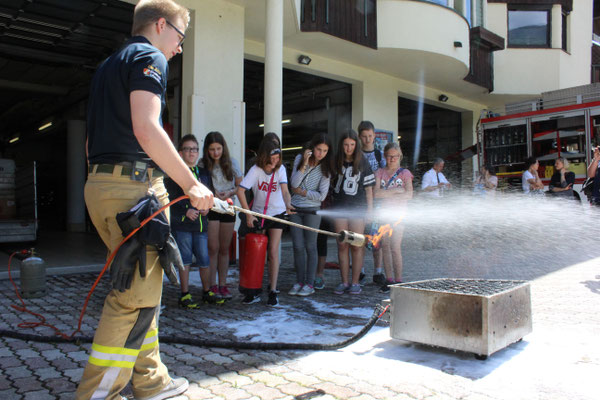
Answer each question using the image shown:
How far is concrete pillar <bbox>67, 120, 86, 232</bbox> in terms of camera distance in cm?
1596

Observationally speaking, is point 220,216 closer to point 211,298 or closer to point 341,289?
Answer: point 211,298

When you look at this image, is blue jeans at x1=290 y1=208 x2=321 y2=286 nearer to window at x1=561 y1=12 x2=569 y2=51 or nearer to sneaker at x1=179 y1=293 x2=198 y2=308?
sneaker at x1=179 y1=293 x2=198 y2=308

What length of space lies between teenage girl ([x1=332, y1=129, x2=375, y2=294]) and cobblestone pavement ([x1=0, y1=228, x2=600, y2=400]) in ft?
1.15

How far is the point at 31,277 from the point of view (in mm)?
5410

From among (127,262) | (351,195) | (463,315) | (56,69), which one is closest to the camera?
(127,262)

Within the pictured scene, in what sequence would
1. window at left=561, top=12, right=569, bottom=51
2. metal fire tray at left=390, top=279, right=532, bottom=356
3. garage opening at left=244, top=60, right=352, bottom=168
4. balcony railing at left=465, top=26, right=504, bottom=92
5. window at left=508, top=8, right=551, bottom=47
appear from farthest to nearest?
window at left=561, top=12, right=569, bottom=51 < window at left=508, top=8, right=551, bottom=47 < balcony railing at left=465, top=26, right=504, bottom=92 < garage opening at left=244, top=60, right=352, bottom=168 < metal fire tray at left=390, top=279, right=532, bottom=356

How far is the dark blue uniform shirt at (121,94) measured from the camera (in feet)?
7.51

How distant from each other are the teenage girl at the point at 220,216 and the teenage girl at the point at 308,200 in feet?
2.45

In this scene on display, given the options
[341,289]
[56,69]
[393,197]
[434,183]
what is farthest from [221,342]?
[56,69]

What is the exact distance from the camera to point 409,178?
600 centimetres

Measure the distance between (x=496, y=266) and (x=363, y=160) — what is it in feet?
11.4

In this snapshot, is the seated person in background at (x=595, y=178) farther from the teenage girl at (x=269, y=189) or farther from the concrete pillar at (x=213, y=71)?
the concrete pillar at (x=213, y=71)

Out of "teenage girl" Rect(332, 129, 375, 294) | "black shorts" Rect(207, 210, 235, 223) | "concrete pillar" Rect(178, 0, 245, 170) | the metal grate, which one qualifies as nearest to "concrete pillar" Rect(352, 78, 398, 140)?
"concrete pillar" Rect(178, 0, 245, 170)

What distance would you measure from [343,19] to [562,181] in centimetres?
597
